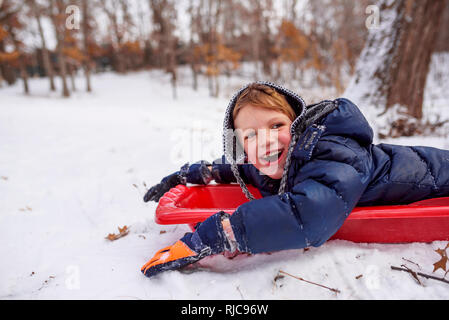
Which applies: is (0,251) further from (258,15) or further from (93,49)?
(93,49)

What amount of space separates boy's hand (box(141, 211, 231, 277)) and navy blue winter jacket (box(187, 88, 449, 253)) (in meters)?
0.08

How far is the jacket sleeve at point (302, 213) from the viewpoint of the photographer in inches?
40.9

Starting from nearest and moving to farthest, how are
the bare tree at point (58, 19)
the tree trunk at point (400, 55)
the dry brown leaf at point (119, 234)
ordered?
the dry brown leaf at point (119, 234), the tree trunk at point (400, 55), the bare tree at point (58, 19)

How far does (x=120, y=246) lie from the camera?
5.21 ft

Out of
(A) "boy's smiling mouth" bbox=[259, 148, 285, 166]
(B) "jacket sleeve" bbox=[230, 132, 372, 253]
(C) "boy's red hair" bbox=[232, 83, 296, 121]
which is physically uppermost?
(C) "boy's red hair" bbox=[232, 83, 296, 121]

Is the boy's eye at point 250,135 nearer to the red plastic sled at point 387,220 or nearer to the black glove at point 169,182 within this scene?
the red plastic sled at point 387,220

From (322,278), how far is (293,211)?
0.32 metres

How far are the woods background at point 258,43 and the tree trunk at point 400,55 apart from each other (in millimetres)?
10

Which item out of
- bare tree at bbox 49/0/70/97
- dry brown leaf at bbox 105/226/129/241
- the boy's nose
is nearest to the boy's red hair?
the boy's nose

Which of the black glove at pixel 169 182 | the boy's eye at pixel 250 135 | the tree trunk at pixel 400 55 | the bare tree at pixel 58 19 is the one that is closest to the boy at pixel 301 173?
the boy's eye at pixel 250 135

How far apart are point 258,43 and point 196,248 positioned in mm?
17855

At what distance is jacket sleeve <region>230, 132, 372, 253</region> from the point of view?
1.04 m

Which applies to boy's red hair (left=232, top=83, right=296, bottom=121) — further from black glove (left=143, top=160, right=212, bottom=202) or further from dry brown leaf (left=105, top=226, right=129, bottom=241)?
dry brown leaf (left=105, top=226, right=129, bottom=241)

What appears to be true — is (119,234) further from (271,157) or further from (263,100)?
(263,100)
